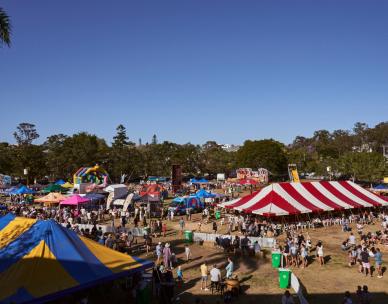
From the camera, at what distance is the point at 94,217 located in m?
29.5

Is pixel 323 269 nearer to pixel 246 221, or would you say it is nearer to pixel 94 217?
pixel 246 221

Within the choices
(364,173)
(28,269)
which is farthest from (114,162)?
(28,269)

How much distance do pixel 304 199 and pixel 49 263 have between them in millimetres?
20285

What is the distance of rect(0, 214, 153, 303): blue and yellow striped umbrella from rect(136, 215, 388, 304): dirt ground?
294 centimetres

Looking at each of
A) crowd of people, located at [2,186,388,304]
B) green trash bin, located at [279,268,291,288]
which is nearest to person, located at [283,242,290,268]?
crowd of people, located at [2,186,388,304]

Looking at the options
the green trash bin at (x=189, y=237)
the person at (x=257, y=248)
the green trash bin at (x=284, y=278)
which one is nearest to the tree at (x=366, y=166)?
the green trash bin at (x=189, y=237)

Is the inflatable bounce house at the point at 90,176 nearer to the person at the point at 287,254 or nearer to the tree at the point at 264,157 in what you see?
the person at the point at 287,254

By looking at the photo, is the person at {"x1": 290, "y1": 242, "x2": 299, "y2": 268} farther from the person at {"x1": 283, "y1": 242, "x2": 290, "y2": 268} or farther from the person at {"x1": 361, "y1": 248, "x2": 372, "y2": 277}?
the person at {"x1": 361, "y1": 248, "x2": 372, "y2": 277}

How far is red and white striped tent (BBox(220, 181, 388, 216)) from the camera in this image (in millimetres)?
24953

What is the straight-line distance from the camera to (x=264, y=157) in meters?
79.8

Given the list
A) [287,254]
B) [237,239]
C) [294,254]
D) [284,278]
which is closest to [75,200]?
[237,239]

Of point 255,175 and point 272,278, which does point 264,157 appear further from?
point 272,278

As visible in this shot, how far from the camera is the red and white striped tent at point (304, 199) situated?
81.9 feet

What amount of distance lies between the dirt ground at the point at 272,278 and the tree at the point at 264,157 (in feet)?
196
